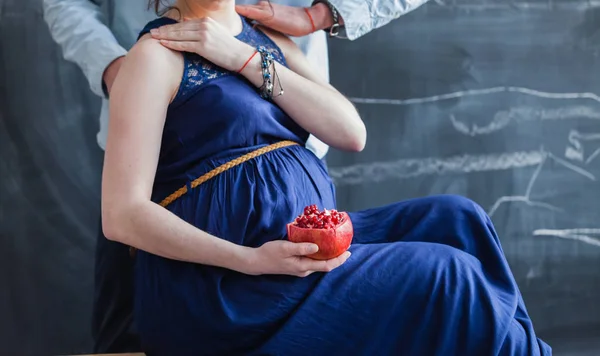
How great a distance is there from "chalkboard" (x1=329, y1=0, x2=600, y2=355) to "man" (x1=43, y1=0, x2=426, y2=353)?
229 millimetres

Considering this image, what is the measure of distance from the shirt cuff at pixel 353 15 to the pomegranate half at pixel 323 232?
697mm

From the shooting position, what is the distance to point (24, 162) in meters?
1.78

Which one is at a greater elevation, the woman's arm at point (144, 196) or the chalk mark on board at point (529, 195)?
the woman's arm at point (144, 196)

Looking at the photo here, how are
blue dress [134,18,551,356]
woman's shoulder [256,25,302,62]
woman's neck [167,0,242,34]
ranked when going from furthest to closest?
woman's shoulder [256,25,302,62]
woman's neck [167,0,242,34]
blue dress [134,18,551,356]

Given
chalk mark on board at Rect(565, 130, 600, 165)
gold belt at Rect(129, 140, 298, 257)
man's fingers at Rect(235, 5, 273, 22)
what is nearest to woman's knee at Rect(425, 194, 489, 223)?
gold belt at Rect(129, 140, 298, 257)

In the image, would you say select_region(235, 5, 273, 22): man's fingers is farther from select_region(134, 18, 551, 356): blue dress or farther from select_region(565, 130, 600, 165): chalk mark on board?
select_region(565, 130, 600, 165): chalk mark on board

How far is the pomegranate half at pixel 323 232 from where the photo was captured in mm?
1112

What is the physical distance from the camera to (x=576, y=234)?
2.09 metres

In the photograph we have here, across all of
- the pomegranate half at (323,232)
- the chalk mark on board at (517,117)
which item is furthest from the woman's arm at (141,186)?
the chalk mark on board at (517,117)

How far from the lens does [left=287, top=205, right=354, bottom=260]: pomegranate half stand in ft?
3.65

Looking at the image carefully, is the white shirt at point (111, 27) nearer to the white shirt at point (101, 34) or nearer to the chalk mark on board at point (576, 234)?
the white shirt at point (101, 34)

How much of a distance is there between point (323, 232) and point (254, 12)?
61cm

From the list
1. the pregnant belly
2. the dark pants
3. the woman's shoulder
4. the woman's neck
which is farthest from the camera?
the dark pants

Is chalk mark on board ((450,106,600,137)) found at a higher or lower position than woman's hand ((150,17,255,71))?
lower
